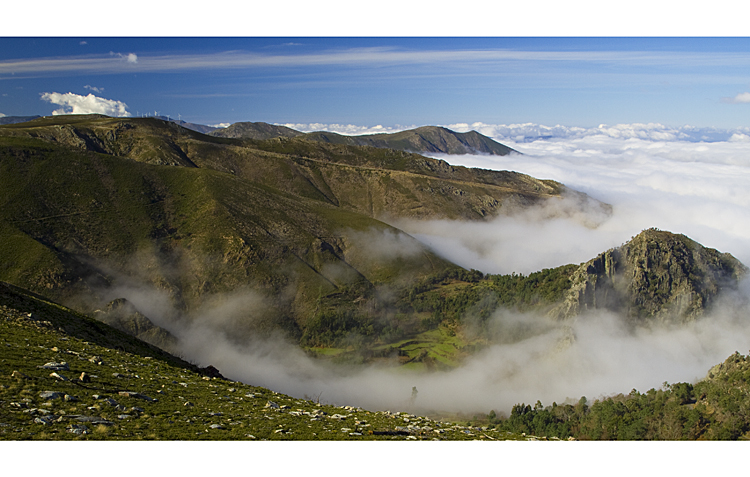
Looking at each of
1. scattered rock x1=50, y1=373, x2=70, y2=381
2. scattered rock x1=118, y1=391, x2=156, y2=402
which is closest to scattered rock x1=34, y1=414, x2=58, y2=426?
scattered rock x1=118, y1=391, x2=156, y2=402

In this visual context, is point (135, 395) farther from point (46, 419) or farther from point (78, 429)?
point (78, 429)

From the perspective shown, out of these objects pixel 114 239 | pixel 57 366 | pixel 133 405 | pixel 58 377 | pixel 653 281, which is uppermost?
pixel 653 281

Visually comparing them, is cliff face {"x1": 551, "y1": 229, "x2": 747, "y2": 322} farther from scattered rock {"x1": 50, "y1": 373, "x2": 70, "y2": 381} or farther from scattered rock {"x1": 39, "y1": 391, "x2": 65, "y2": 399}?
scattered rock {"x1": 39, "y1": 391, "x2": 65, "y2": 399}

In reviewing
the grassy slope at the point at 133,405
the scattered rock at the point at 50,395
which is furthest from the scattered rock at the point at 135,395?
the scattered rock at the point at 50,395

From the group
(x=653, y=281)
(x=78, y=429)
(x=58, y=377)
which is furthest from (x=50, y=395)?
(x=653, y=281)

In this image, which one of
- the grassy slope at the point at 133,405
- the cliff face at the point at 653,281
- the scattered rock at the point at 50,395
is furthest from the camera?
the cliff face at the point at 653,281

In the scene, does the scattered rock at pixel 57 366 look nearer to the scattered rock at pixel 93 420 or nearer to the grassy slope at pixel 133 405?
the grassy slope at pixel 133 405

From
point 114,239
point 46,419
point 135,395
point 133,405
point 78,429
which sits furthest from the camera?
point 114,239

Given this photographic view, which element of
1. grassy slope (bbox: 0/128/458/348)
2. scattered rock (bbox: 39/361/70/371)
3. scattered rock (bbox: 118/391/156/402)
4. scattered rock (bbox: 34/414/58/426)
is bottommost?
scattered rock (bbox: 34/414/58/426)

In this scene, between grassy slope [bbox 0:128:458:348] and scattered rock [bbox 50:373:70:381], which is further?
grassy slope [bbox 0:128:458:348]

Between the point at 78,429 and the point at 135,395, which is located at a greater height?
the point at 135,395
